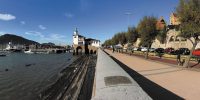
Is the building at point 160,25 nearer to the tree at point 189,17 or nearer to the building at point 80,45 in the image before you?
the tree at point 189,17

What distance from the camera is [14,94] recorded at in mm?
23719

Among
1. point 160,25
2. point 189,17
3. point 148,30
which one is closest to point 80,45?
point 160,25

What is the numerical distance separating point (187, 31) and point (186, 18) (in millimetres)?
1401

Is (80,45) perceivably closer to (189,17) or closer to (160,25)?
(160,25)

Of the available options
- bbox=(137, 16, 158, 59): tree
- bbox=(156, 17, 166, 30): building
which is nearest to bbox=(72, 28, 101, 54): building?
bbox=(156, 17, 166, 30): building

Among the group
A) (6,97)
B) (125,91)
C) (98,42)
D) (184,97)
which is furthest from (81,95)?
(98,42)

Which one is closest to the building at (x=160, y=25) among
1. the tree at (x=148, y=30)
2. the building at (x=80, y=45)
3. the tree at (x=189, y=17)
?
the tree at (x=148, y=30)

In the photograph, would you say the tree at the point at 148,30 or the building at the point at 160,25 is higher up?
the building at the point at 160,25

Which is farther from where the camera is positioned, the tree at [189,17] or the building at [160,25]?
the building at [160,25]

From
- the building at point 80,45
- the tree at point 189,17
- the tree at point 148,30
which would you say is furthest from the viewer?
the building at point 80,45

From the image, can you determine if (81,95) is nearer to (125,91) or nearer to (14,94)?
(14,94)

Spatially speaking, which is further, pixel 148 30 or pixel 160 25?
pixel 160 25

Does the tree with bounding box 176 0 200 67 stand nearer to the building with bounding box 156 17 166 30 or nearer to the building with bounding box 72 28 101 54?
the building with bounding box 156 17 166 30

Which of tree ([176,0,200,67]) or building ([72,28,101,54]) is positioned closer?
tree ([176,0,200,67])
